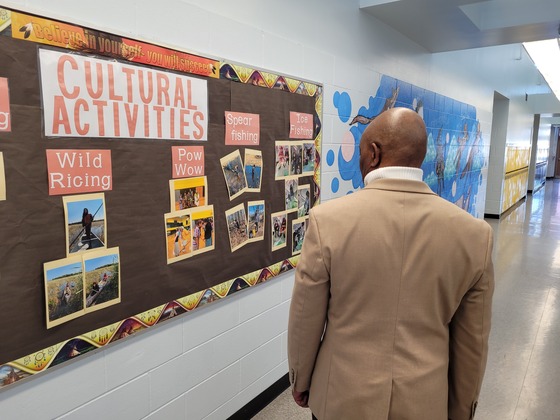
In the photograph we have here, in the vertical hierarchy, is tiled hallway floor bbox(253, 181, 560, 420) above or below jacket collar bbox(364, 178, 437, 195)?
below

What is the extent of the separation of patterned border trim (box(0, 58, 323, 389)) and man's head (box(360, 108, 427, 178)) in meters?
0.91

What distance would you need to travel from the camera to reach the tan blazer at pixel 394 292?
3.54 feet

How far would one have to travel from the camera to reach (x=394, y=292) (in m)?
1.09

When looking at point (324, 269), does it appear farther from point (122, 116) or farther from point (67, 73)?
point (67, 73)

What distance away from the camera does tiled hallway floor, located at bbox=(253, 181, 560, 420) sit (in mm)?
2355

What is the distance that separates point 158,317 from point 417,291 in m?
1.02

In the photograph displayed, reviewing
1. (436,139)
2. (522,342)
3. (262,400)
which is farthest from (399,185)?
(436,139)

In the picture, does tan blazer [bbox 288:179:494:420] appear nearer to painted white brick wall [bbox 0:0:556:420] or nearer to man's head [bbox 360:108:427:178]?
man's head [bbox 360:108:427:178]

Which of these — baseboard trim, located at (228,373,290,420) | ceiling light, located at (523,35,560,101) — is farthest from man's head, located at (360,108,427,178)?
ceiling light, located at (523,35,560,101)

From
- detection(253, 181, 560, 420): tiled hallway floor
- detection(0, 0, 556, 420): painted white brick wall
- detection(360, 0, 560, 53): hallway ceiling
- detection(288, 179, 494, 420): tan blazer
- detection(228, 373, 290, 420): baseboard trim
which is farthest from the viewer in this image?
detection(360, 0, 560, 53): hallway ceiling

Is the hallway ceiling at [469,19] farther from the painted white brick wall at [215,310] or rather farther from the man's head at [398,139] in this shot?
the man's head at [398,139]

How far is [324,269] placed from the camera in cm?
112

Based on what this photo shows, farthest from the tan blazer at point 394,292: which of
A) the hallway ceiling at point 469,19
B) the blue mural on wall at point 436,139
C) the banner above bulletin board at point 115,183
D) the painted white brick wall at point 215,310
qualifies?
the hallway ceiling at point 469,19

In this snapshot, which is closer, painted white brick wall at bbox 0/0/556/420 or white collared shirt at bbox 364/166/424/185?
white collared shirt at bbox 364/166/424/185
